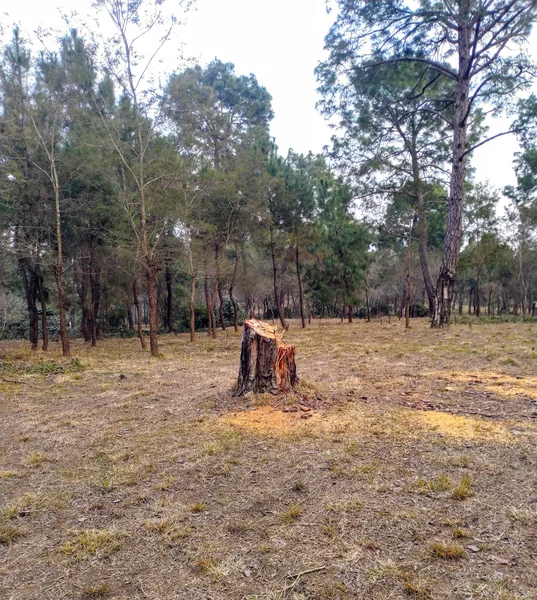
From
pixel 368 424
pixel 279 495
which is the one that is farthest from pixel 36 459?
pixel 368 424

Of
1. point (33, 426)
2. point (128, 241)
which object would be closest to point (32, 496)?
point (33, 426)

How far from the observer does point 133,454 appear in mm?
3334

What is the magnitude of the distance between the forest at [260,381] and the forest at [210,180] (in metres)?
0.09

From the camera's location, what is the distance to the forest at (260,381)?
192cm

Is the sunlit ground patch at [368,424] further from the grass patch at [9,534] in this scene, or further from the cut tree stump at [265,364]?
the grass patch at [9,534]

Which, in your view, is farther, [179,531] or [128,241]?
[128,241]

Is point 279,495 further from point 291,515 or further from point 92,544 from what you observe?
point 92,544

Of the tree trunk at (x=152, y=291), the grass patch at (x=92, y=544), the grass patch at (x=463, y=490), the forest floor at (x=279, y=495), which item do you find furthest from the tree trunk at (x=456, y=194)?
the grass patch at (x=92, y=544)

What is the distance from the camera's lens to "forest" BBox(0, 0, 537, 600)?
1918mm

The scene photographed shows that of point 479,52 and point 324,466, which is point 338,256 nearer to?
point 479,52

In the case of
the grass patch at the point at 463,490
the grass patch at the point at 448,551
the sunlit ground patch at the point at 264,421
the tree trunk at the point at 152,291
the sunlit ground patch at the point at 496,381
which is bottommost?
the grass patch at the point at 448,551

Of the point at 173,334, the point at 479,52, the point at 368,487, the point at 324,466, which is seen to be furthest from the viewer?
the point at 173,334

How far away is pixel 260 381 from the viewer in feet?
15.0

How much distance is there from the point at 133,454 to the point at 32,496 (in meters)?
0.80
